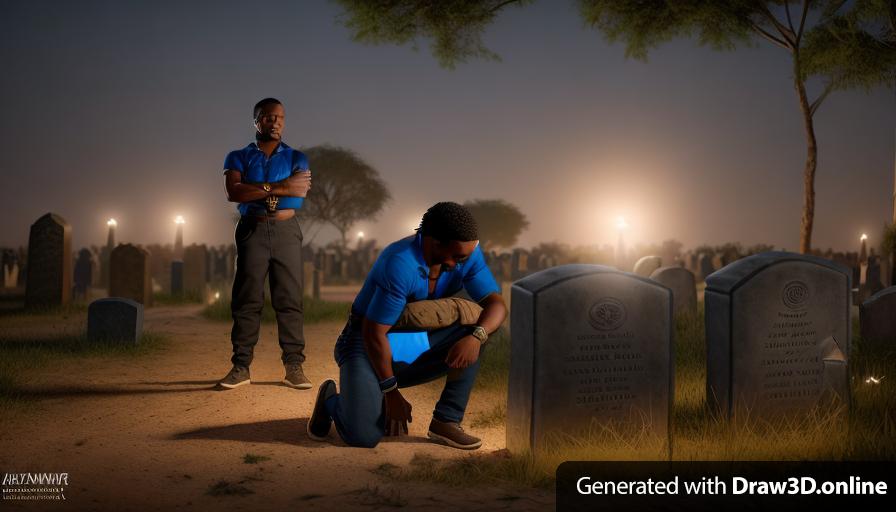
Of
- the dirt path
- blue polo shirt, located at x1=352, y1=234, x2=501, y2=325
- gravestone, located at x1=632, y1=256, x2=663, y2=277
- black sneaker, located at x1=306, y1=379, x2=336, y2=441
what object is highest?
gravestone, located at x1=632, y1=256, x2=663, y2=277

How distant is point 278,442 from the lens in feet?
16.9

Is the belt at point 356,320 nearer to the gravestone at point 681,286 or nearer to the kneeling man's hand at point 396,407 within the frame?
the kneeling man's hand at point 396,407

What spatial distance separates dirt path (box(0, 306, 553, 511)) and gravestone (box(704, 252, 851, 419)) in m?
1.72

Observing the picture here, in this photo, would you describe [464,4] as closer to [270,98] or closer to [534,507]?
[270,98]

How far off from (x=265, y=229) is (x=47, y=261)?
787 centimetres

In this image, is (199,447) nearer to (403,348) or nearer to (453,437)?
(403,348)

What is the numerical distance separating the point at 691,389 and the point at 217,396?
13.2 ft

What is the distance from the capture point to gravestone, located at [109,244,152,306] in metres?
13.5

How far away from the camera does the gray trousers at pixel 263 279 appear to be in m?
6.62

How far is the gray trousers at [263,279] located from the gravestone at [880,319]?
5729 mm

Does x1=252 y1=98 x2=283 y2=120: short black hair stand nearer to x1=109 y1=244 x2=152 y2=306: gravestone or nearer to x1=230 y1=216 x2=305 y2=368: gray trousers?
x1=230 y1=216 x2=305 y2=368: gray trousers

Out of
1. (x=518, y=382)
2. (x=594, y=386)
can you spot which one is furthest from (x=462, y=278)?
(x=594, y=386)

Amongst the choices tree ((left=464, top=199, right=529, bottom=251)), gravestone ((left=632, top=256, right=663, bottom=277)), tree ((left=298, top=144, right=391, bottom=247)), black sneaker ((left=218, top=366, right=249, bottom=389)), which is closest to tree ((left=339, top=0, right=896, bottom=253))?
gravestone ((left=632, top=256, right=663, bottom=277))

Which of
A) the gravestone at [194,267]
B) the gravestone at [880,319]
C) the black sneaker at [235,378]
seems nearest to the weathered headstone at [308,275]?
the gravestone at [194,267]
